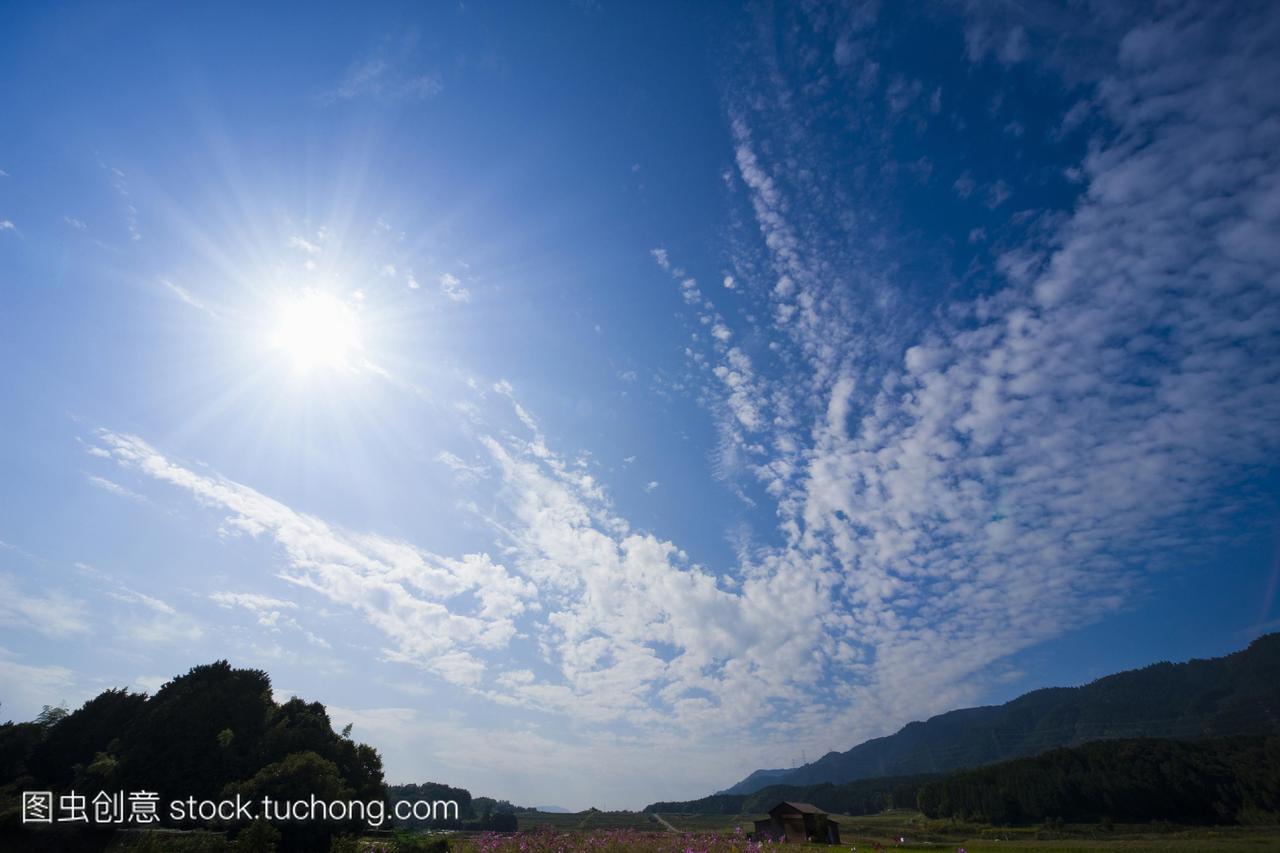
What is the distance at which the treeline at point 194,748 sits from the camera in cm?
2261

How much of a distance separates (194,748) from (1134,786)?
407ft

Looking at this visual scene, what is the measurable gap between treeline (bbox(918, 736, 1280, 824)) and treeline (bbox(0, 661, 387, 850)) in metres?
109

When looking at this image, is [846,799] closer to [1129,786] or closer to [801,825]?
[1129,786]

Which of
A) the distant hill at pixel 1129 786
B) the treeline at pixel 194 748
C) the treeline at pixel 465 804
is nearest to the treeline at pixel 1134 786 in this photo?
the distant hill at pixel 1129 786

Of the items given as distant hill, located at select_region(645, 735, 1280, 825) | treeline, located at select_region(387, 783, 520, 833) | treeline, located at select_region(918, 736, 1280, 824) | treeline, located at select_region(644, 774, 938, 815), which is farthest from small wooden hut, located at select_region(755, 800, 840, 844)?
treeline, located at select_region(644, 774, 938, 815)

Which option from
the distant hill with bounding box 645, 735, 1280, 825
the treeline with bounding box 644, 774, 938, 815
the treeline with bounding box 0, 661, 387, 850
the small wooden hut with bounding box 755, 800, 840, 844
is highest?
the treeline with bounding box 0, 661, 387, 850

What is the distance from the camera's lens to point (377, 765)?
98.7ft

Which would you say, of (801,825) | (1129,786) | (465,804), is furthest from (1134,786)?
(465,804)

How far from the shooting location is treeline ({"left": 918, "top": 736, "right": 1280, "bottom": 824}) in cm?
8050

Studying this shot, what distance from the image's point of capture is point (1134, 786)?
8606 cm

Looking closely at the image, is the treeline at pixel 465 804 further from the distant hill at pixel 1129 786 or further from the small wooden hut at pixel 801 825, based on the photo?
the distant hill at pixel 1129 786

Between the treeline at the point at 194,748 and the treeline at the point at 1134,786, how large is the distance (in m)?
109

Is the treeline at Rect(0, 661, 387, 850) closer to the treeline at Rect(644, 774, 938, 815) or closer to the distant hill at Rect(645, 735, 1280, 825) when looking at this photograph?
the distant hill at Rect(645, 735, 1280, 825)

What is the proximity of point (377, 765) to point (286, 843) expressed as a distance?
11784mm
